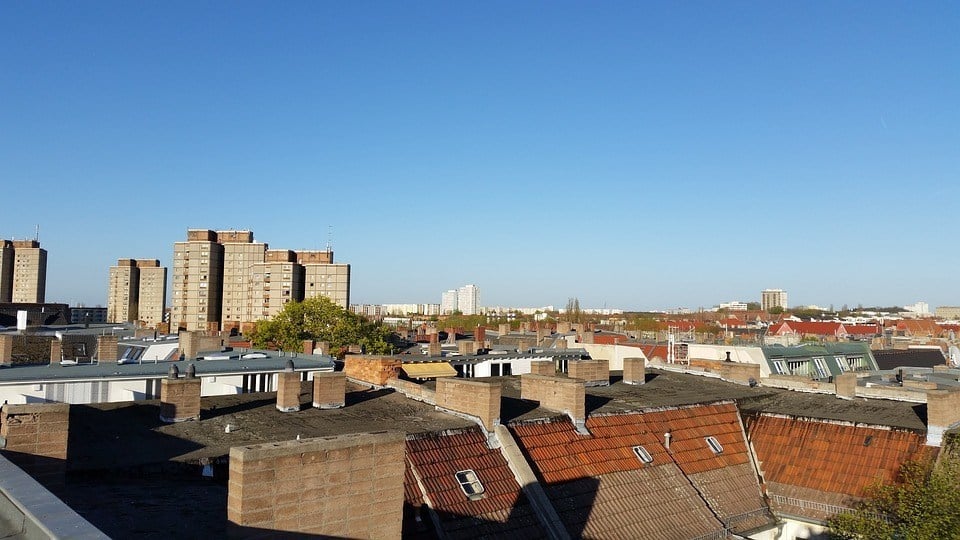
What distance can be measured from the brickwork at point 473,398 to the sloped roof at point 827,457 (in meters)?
10.1

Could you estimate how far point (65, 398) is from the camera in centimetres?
2955

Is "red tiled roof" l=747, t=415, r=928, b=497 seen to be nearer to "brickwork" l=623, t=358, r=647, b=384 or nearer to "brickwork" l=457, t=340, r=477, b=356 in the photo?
"brickwork" l=623, t=358, r=647, b=384

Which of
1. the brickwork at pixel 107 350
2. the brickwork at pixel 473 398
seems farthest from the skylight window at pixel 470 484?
the brickwork at pixel 107 350

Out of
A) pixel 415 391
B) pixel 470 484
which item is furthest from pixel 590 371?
pixel 470 484

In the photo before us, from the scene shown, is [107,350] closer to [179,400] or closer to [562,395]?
[179,400]

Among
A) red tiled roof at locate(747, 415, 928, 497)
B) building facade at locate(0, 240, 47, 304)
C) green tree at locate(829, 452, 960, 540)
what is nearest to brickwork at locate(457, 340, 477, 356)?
red tiled roof at locate(747, 415, 928, 497)

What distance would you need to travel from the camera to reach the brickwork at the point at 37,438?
12.3 meters

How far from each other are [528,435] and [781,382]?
1715cm

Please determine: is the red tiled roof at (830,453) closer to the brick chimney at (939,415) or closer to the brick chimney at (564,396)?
the brick chimney at (939,415)

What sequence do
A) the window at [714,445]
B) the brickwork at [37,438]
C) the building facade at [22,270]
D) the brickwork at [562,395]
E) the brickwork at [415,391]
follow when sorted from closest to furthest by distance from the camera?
the brickwork at [37,438] → the brickwork at [562,395] → the brickwork at [415,391] → the window at [714,445] → the building facade at [22,270]

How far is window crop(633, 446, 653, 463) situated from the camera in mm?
21594

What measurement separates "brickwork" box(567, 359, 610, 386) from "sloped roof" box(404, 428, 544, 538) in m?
10.1

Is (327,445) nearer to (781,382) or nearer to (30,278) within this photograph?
(781,382)

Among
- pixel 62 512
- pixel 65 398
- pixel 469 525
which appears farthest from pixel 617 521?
pixel 65 398
